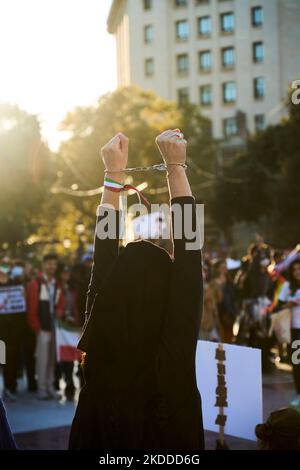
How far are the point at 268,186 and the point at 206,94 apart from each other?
34256mm

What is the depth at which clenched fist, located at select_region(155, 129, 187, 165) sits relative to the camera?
3.08 m

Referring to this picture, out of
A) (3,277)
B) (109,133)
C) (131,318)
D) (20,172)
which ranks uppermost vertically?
(109,133)

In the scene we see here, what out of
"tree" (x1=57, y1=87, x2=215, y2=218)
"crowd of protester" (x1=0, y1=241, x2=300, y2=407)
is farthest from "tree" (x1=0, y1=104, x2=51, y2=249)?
"crowd of protester" (x1=0, y1=241, x2=300, y2=407)

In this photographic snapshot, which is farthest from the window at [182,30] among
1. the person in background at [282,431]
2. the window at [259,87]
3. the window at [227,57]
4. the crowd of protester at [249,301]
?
the person in background at [282,431]

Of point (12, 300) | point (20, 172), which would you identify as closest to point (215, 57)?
point (20, 172)

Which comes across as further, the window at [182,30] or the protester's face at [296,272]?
the window at [182,30]

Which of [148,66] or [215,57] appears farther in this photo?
[148,66]

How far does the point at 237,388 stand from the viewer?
19.1 feet

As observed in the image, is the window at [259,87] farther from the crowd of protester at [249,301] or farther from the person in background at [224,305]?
the person in background at [224,305]

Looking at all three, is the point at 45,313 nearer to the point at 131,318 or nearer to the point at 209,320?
the point at 209,320

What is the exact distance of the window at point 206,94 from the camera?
82000mm

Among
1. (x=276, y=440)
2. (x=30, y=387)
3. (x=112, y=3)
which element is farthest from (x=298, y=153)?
(x=112, y=3)

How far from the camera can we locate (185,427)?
294 cm

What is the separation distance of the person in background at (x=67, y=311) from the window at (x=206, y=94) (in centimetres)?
7133
